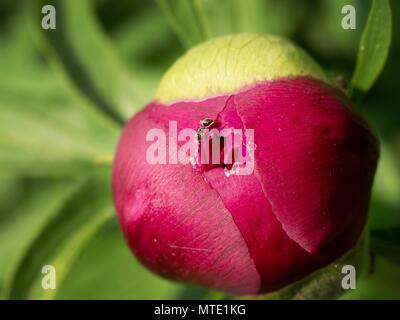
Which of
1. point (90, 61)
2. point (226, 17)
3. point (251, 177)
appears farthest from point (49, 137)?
point (251, 177)

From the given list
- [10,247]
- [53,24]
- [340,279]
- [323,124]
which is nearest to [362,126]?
[323,124]

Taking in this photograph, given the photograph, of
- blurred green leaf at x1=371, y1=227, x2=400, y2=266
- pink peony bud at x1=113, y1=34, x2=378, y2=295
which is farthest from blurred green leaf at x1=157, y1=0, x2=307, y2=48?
blurred green leaf at x1=371, y1=227, x2=400, y2=266

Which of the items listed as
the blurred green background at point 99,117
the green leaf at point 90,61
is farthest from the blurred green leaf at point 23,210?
the green leaf at point 90,61

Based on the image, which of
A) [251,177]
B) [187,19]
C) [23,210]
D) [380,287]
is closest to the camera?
[251,177]

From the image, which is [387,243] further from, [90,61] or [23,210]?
[23,210]
